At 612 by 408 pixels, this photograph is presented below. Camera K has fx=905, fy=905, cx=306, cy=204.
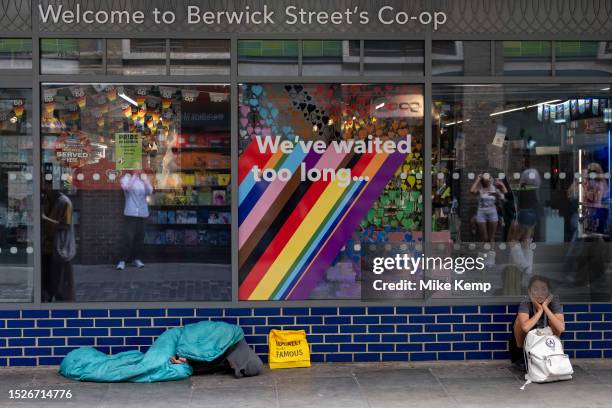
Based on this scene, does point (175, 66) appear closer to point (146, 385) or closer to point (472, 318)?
point (146, 385)

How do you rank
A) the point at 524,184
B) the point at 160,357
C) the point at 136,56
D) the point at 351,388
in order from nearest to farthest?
the point at 351,388 → the point at 160,357 → the point at 136,56 → the point at 524,184

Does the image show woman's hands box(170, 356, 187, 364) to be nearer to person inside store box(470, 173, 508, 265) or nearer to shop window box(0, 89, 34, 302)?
shop window box(0, 89, 34, 302)

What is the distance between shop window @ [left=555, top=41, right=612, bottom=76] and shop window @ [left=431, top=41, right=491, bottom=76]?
26.3 inches

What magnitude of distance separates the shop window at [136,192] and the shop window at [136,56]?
16 centimetres

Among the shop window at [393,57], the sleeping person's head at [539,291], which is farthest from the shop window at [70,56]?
the sleeping person's head at [539,291]

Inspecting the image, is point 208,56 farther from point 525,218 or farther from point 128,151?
point 525,218

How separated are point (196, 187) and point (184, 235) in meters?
0.46

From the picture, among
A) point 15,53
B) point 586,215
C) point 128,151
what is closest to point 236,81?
point 128,151

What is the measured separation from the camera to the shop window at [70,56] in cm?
821

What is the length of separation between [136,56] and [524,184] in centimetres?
380

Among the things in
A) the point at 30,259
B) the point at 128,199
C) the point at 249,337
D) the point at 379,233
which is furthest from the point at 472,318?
the point at 30,259

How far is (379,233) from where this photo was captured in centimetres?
846

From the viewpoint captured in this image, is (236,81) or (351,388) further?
(236,81)

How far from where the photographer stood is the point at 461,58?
8.40 metres
